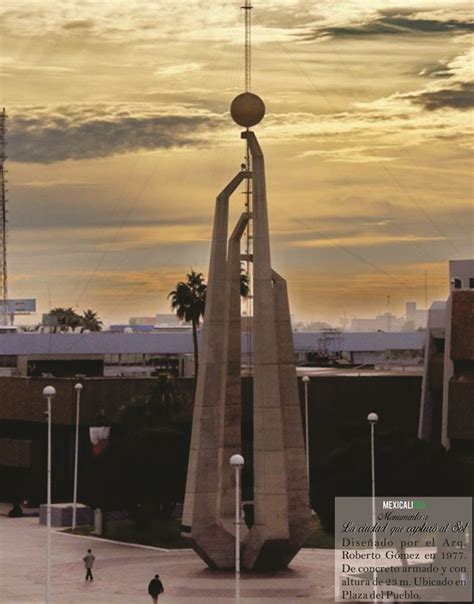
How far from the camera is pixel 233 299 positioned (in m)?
78.6

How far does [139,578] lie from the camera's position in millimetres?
79375

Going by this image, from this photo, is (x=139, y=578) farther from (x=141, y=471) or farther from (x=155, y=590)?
(x=141, y=471)

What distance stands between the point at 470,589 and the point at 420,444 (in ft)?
86.4

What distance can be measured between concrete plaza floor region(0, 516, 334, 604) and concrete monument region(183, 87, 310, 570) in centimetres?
189

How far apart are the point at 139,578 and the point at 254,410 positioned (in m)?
10.2

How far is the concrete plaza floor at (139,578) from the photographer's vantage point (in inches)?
2844

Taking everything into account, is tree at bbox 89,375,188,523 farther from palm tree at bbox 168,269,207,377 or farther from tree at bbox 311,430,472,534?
palm tree at bbox 168,269,207,377

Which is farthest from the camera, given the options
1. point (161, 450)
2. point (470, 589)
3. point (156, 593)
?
point (161, 450)

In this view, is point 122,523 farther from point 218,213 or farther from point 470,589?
point 470,589

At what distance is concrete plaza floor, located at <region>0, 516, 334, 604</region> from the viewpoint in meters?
72.2

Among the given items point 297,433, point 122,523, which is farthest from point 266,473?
point 122,523

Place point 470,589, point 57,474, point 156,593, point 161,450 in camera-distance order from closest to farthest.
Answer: point 470,589 < point 156,593 < point 161,450 < point 57,474

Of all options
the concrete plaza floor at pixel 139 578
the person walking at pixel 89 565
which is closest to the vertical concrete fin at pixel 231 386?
the concrete plaza floor at pixel 139 578

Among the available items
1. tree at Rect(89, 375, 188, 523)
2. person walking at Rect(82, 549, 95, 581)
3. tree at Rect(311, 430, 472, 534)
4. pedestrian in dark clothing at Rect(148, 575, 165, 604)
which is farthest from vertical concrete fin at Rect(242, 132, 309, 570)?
tree at Rect(89, 375, 188, 523)
